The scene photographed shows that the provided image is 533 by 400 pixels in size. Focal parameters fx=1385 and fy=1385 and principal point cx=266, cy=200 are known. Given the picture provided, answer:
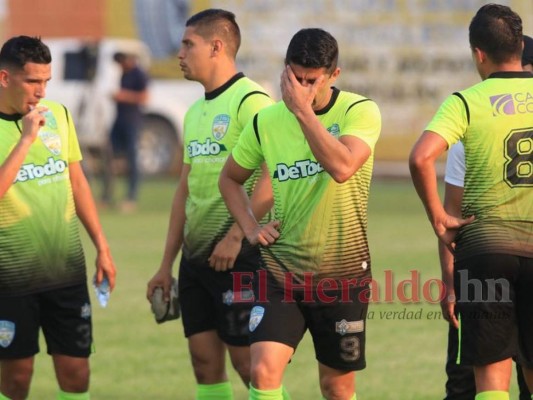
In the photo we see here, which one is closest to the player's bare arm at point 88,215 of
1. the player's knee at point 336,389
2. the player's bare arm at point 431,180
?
the player's knee at point 336,389

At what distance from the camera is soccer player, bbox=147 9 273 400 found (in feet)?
25.6

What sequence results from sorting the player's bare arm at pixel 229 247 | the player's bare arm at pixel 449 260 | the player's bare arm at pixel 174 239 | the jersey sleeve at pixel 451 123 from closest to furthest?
the jersey sleeve at pixel 451 123, the player's bare arm at pixel 449 260, the player's bare arm at pixel 229 247, the player's bare arm at pixel 174 239

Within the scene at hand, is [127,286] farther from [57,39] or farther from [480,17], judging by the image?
[57,39]

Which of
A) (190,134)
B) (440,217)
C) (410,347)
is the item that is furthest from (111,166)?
(440,217)

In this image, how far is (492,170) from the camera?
21.7ft

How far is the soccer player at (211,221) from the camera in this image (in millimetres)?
7816

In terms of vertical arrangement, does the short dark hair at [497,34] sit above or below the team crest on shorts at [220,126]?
above

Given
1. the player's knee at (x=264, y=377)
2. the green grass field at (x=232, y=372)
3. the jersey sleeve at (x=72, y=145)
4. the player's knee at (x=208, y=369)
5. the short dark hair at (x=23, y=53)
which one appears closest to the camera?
the player's knee at (x=264, y=377)

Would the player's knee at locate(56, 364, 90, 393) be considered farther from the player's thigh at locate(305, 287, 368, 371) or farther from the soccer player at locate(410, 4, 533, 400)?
the soccer player at locate(410, 4, 533, 400)

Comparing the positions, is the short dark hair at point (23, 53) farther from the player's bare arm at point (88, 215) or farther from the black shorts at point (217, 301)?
the black shorts at point (217, 301)

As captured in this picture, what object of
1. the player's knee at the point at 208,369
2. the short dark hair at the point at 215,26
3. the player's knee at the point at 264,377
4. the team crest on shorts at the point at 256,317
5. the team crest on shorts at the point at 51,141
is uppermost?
the short dark hair at the point at 215,26

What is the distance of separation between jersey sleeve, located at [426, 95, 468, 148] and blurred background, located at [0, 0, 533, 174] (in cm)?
2113

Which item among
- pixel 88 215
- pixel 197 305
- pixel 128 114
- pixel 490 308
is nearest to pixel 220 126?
pixel 88 215

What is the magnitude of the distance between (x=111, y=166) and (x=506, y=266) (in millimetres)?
15805
